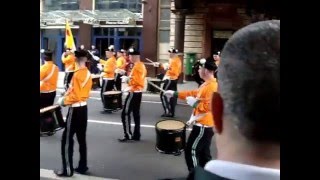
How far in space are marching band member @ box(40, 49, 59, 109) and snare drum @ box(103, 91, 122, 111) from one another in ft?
5.16

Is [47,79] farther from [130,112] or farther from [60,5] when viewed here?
[60,5]

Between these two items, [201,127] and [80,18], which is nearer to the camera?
[201,127]

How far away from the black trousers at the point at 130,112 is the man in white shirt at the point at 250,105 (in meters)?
6.91

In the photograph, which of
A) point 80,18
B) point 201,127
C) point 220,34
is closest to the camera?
point 201,127

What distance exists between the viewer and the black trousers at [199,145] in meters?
5.32

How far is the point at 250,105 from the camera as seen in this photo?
118 centimetres

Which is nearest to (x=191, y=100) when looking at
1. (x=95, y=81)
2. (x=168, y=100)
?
(x=168, y=100)
